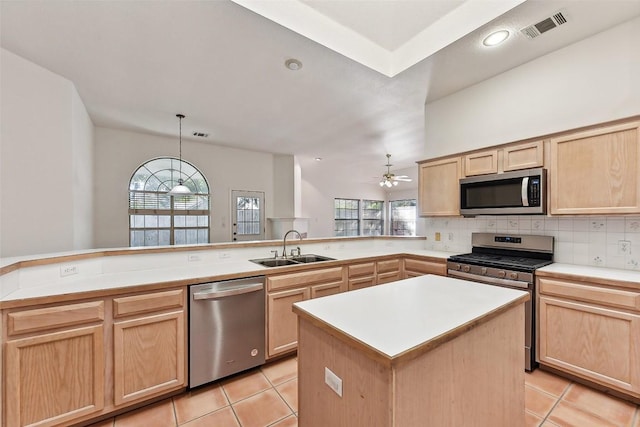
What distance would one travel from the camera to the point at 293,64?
2.60 metres

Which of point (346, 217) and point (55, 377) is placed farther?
point (346, 217)

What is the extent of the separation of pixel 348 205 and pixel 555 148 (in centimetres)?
724

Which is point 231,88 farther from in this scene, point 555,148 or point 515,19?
point 555,148

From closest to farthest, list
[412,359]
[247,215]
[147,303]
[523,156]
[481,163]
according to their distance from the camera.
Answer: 1. [412,359]
2. [147,303]
3. [523,156]
4. [481,163]
5. [247,215]

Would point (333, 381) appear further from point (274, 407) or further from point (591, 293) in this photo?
point (591, 293)

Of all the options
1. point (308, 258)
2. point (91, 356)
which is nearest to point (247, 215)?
point (308, 258)

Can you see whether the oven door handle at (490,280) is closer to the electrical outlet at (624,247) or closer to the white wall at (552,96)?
the electrical outlet at (624,247)

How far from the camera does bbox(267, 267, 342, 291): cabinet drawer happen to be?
2.49 m

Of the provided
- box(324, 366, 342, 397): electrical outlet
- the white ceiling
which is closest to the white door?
the white ceiling

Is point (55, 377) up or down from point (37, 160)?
down

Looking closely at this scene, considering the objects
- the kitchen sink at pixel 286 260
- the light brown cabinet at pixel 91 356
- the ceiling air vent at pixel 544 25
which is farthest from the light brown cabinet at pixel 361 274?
the ceiling air vent at pixel 544 25

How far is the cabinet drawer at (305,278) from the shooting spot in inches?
98.0

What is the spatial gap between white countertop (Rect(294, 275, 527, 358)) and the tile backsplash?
162 centimetres

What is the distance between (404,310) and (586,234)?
2.40 metres
